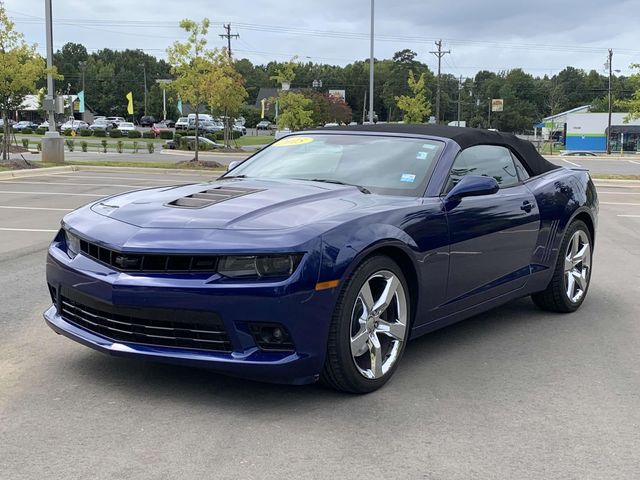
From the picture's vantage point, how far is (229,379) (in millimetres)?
4035

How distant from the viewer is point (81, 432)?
3.29m

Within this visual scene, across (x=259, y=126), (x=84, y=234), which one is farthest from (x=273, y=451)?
(x=259, y=126)

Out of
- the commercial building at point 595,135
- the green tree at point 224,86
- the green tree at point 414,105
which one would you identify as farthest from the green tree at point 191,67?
the commercial building at point 595,135

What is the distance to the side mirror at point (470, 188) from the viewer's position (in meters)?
4.37

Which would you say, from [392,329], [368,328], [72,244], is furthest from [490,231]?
→ [72,244]

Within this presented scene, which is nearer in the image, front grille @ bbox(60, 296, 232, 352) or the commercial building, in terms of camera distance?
front grille @ bbox(60, 296, 232, 352)

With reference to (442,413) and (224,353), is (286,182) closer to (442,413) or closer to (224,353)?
(224,353)

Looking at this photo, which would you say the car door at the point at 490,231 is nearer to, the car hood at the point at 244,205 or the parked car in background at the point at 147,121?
the car hood at the point at 244,205

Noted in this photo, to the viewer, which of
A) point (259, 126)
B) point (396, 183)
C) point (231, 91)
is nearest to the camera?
point (396, 183)

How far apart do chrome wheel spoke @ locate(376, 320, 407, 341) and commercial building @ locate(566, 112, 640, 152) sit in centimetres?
7399

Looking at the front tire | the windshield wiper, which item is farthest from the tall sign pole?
the front tire

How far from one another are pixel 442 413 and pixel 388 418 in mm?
302

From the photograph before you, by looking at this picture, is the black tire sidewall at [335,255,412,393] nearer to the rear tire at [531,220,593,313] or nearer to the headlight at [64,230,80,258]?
the headlight at [64,230,80,258]

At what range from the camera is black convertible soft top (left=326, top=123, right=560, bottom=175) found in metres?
4.98
